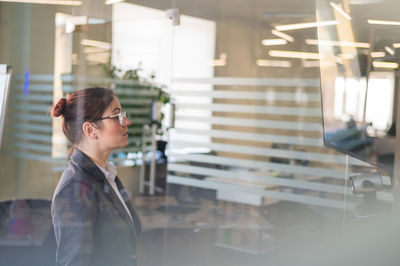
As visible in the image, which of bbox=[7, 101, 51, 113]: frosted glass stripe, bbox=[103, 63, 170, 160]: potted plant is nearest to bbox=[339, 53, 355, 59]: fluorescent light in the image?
bbox=[103, 63, 170, 160]: potted plant

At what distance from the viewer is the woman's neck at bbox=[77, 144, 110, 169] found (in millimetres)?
2119

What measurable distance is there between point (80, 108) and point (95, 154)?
20 cm

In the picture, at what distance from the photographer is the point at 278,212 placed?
3809 millimetres

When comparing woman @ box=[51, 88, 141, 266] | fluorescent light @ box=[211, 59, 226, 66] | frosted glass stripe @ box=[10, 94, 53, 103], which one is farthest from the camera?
frosted glass stripe @ box=[10, 94, 53, 103]

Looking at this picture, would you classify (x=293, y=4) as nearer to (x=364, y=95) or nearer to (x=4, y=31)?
(x=364, y=95)

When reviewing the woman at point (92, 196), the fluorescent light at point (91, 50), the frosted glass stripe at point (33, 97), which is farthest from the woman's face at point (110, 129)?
A: the frosted glass stripe at point (33, 97)

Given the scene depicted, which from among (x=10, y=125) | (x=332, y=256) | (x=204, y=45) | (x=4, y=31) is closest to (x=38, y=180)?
(x=10, y=125)

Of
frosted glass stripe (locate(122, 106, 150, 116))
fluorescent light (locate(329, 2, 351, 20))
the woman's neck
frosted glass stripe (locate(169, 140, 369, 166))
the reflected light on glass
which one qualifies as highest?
fluorescent light (locate(329, 2, 351, 20))

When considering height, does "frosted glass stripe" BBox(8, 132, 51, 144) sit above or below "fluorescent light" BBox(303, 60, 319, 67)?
below

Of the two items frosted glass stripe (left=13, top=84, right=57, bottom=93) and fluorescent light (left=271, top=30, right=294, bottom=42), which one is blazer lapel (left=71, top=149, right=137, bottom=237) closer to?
fluorescent light (left=271, top=30, right=294, bottom=42)

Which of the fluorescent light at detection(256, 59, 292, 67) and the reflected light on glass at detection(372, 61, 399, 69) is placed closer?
the reflected light on glass at detection(372, 61, 399, 69)

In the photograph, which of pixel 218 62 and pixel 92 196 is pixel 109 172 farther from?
pixel 218 62

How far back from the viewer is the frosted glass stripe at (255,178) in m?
3.54

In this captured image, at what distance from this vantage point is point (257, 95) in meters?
3.93
